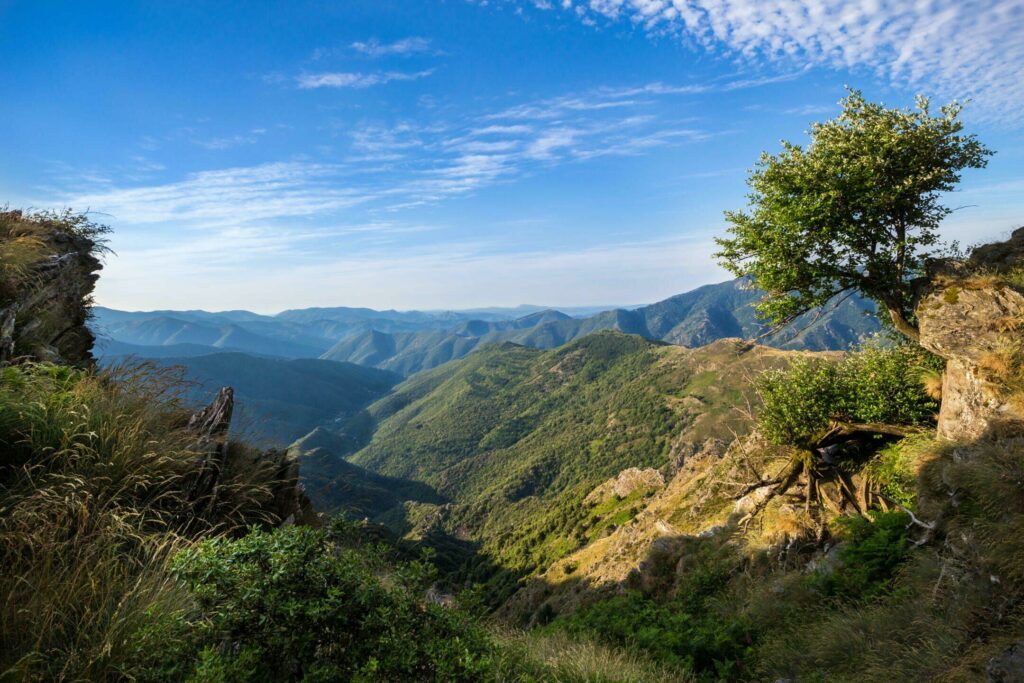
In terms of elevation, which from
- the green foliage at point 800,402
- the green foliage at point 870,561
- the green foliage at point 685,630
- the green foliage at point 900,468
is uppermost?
the green foliage at point 800,402

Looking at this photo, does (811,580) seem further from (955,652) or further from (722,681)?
(955,652)

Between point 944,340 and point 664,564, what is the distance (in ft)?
49.9

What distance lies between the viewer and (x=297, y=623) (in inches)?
161

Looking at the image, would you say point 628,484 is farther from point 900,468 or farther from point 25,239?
point 25,239

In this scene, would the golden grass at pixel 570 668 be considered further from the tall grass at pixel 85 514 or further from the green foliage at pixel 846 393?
the green foliage at pixel 846 393

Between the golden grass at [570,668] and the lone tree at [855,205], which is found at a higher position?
the lone tree at [855,205]

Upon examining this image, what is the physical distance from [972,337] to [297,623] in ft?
51.5

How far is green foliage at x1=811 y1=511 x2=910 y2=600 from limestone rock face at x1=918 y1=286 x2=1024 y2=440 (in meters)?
2.76

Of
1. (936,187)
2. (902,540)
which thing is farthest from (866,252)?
(902,540)

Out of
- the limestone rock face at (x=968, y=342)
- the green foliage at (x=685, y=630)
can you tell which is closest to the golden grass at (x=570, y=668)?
the green foliage at (x=685, y=630)

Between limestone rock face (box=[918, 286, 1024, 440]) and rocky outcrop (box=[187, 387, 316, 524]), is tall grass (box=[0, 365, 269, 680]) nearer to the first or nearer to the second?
rocky outcrop (box=[187, 387, 316, 524])

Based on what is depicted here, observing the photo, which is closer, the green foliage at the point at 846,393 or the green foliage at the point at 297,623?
the green foliage at the point at 297,623

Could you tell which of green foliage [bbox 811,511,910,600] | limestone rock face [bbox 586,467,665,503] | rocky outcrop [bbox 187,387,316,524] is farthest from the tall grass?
limestone rock face [bbox 586,467,665,503]

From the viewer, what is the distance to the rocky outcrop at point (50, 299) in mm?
9352
